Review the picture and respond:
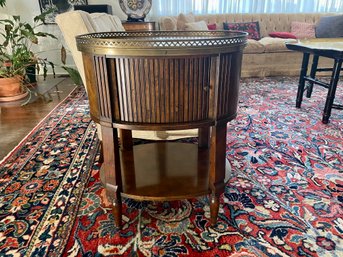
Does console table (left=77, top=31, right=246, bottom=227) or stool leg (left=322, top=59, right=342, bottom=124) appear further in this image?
stool leg (left=322, top=59, right=342, bottom=124)

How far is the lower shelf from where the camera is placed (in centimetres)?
111

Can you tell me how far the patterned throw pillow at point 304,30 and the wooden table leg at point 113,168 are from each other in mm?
4074

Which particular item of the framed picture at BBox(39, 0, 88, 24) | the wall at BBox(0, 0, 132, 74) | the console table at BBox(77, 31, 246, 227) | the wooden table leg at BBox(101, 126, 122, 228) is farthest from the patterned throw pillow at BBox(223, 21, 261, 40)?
the wooden table leg at BBox(101, 126, 122, 228)

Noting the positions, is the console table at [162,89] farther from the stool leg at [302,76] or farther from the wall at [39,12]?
the wall at [39,12]

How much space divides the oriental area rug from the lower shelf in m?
0.16

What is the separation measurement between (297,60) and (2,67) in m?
3.79

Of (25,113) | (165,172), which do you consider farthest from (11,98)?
(165,172)

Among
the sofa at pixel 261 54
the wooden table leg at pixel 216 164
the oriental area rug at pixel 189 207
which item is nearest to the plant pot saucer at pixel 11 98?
the oriental area rug at pixel 189 207

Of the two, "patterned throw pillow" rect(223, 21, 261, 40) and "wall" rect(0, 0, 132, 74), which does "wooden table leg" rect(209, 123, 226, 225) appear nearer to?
"patterned throw pillow" rect(223, 21, 261, 40)

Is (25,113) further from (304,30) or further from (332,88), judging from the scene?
(304,30)

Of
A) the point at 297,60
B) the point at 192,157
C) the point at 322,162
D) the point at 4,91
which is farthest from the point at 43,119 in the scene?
the point at 297,60

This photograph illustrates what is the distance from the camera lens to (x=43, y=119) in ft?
8.13

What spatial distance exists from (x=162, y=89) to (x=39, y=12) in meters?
4.35

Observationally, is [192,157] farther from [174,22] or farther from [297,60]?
[297,60]
